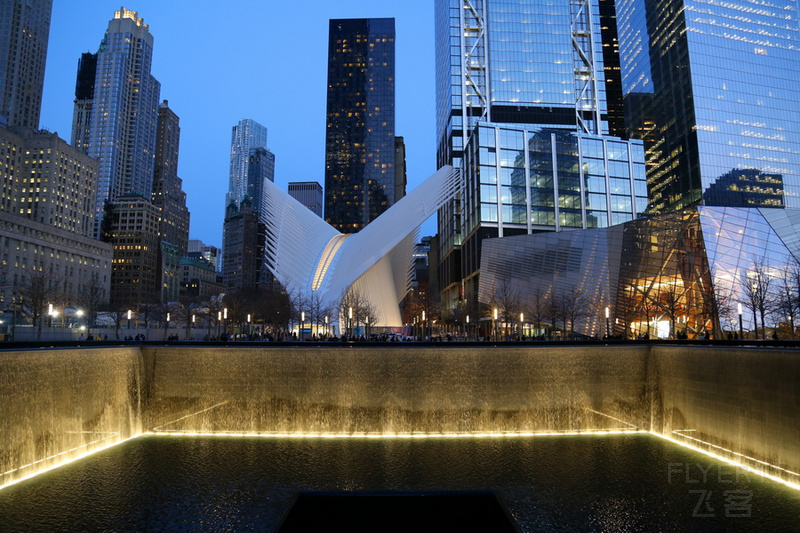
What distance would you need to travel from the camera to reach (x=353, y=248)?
5669 cm

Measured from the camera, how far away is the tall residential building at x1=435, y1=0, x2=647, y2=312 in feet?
290

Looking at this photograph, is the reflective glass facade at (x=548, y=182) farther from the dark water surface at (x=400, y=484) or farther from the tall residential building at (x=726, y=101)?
the dark water surface at (x=400, y=484)

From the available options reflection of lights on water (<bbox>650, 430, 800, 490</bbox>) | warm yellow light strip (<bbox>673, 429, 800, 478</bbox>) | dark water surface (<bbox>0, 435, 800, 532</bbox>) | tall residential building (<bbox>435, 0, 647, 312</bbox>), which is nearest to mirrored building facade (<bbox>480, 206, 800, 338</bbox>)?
warm yellow light strip (<bbox>673, 429, 800, 478</bbox>)

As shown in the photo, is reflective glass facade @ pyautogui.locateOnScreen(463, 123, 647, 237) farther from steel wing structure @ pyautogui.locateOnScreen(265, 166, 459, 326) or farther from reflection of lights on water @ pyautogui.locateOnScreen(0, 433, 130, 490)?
reflection of lights on water @ pyautogui.locateOnScreen(0, 433, 130, 490)

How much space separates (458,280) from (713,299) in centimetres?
6919

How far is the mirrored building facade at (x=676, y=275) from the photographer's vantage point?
3794cm

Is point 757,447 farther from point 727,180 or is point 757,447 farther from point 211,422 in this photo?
point 727,180

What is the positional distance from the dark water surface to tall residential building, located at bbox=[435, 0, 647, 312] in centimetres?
7041

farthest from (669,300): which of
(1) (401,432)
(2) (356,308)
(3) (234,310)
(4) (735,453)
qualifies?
Answer: (3) (234,310)

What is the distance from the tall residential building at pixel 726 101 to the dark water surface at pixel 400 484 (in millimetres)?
100264

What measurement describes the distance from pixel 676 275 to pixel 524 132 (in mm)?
52423

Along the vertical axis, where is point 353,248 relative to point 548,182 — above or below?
below

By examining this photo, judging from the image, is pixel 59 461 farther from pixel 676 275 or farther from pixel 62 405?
pixel 676 275

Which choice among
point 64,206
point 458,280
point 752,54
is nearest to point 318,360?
point 458,280
